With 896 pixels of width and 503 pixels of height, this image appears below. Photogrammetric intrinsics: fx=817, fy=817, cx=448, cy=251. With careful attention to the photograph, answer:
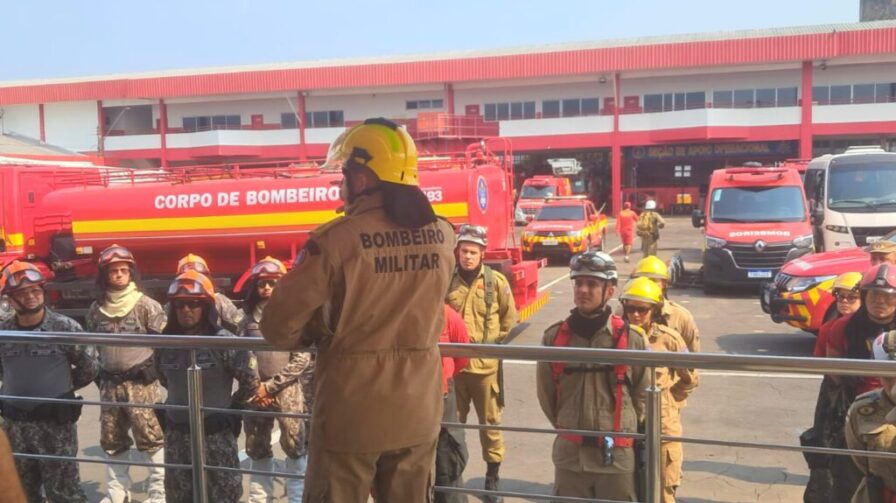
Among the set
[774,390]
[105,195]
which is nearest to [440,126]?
[105,195]

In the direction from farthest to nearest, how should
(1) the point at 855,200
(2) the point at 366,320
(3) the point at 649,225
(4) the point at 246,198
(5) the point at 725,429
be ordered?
(3) the point at 649,225 < (1) the point at 855,200 < (4) the point at 246,198 < (5) the point at 725,429 < (2) the point at 366,320

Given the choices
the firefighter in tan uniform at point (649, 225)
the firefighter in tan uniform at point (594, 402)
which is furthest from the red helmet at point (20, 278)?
the firefighter in tan uniform at point (649, 225)

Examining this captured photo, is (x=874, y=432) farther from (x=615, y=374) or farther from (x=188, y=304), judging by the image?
(x=188, y=304)

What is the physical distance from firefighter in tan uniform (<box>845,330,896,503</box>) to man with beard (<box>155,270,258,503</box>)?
323cm

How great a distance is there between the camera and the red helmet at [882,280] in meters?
4.83

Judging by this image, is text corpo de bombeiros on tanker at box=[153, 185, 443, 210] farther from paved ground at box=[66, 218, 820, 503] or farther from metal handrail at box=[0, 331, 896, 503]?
metal handrail at box=[0, 331, 896, 503]

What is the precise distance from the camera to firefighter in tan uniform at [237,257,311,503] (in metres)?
4.96

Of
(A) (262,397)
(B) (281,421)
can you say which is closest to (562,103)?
(B) (281,421)

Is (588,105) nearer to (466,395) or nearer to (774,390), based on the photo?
(774,390)

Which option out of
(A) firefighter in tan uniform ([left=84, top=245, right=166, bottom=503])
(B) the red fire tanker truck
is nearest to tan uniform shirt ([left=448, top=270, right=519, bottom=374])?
(A) firefighter in tan uniform ([left=84, top=245, right=166, bottom=503])

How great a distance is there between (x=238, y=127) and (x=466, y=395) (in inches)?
1689

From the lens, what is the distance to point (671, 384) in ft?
15.4

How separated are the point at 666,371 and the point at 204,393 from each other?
271 centimetres

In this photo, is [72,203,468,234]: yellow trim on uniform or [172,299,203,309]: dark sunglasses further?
[72,203,468,234]: yellow trim on uniform
